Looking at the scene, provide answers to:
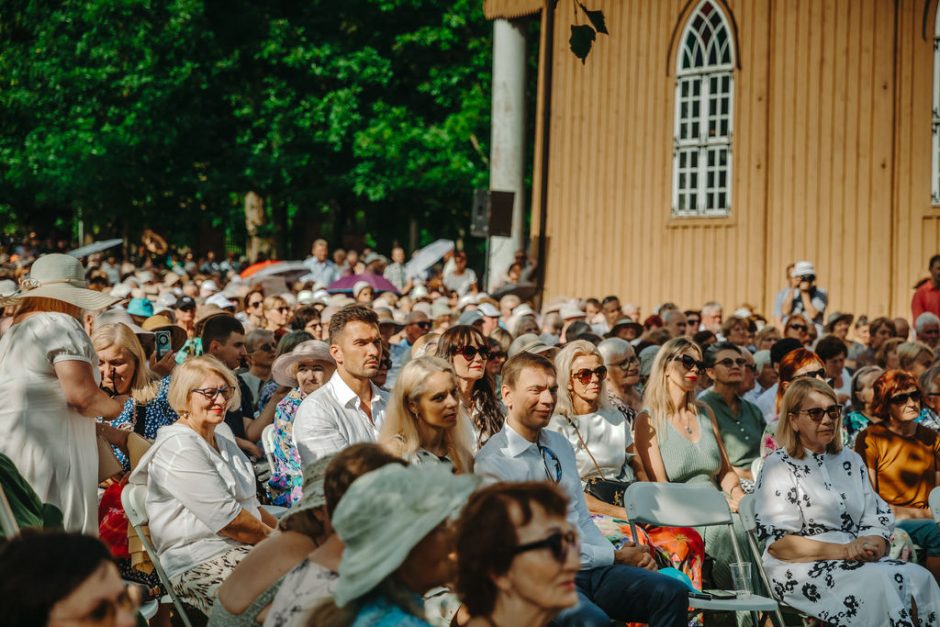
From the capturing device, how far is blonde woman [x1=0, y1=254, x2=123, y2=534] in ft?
18.1

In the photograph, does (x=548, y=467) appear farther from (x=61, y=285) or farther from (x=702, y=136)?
(x=702, y=136)

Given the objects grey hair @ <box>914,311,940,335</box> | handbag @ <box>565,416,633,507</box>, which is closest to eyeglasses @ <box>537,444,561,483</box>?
handbag @ <box>565,416,633,507</box>

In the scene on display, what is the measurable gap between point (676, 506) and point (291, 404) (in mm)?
2497

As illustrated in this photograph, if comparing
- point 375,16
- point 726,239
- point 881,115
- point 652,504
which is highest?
point 375,16

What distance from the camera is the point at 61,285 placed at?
607 cm

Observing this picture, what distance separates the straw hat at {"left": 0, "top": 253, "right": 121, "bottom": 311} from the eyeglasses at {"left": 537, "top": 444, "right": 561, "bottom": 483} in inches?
92.5

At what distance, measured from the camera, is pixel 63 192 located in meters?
29.8

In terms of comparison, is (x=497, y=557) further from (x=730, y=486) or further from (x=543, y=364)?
(x=730, y=486)

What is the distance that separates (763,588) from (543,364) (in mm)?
2034

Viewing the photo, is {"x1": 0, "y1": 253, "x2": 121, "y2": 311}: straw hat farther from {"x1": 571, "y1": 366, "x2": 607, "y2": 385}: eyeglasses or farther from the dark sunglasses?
the dark sunglasses

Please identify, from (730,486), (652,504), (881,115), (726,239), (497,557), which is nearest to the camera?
(497,557)

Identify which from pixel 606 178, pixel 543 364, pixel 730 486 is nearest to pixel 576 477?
pixel 543 364

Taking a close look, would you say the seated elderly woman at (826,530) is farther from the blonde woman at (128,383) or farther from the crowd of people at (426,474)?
the blonde woman at (128,383)

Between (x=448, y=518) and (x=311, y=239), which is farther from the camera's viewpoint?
(x=311, y=239)
